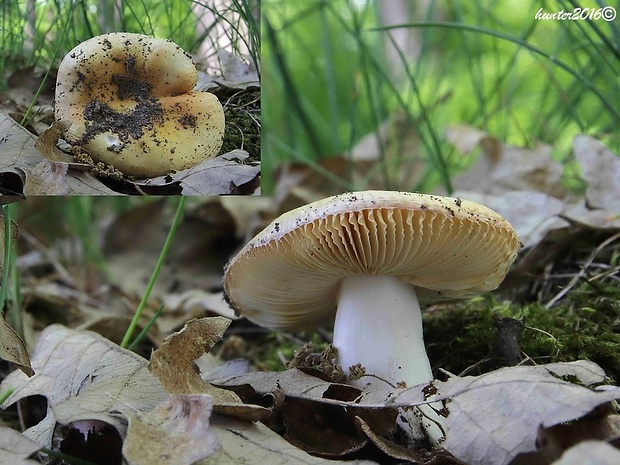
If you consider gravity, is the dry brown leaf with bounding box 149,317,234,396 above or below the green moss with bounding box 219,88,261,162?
below

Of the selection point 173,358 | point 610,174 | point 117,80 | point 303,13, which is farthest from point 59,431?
point 303,13

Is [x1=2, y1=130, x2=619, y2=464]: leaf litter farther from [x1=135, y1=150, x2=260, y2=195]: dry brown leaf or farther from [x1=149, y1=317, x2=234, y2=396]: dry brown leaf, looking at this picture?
[x1=135, y1=150, x2=260, y2=195]: dry brown leaf

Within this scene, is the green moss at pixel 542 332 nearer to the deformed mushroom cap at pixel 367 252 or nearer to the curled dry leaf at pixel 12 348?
the deformed mushroom cap at pixel 367 252

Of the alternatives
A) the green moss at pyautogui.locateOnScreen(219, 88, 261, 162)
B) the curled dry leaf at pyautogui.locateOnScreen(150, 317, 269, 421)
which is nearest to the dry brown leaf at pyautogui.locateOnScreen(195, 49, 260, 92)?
the green moss at pyautogui.locateOnScreen(219, 88, 261, 162)

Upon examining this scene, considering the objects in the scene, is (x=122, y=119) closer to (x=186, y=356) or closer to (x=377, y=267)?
(x=186, y=356)

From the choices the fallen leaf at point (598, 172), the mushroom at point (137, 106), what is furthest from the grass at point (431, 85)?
the mushroom at point (137, 106)

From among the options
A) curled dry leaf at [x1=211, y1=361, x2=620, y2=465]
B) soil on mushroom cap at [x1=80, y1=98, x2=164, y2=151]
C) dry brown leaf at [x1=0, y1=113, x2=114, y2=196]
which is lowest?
curled dry leaf at [x1=211, y1=361, x2=620, y2=465]

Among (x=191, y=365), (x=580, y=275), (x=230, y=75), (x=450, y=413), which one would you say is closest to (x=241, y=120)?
(x=230, y=75)
